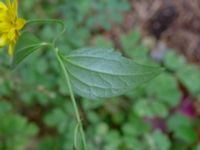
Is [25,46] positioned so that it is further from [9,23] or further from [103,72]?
[103,72]

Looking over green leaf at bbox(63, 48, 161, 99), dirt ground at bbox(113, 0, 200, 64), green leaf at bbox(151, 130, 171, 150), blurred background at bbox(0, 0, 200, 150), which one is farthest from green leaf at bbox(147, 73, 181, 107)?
green leaf at bbox(63, 48, 161, 99)

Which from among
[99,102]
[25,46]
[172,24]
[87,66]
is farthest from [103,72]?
[172,24]

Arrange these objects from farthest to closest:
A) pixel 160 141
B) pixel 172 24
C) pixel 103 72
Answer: pixel 172 24, pixel 160 141, pixel 103 72

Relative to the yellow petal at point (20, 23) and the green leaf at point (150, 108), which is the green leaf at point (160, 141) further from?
the yellow petal at point (20, 23)

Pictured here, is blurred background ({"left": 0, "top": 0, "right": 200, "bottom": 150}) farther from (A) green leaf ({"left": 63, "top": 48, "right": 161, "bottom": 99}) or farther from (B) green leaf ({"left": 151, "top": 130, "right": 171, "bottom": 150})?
(A) green leaf ({"left": 63, "top": 48, "right": 161, "bottom": 99})

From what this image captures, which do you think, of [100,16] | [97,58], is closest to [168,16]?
[100,16]

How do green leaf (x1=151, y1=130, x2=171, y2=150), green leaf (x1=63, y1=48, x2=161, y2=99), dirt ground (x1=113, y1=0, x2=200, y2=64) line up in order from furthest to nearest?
dirt ground (x1=113, y1=0, x2=200, y2=64), green leaf (x1=151, y1=130, x2=171, y2=150), green leaf (x1=63, y1=48, x2=161, y2=99)

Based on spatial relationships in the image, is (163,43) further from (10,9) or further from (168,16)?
(10,9)
